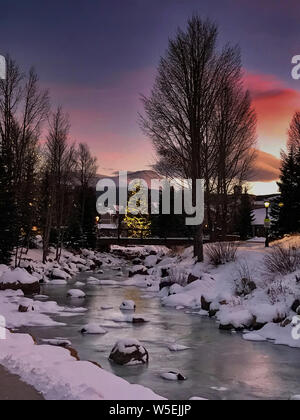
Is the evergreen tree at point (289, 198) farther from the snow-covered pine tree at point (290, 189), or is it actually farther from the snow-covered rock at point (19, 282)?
the snow-covered rock at point (19, 282)

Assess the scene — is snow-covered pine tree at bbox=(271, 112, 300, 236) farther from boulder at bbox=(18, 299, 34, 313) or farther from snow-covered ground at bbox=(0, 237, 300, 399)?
boulder at bbox=(18, 299, 34, 313)

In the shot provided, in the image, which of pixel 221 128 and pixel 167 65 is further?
pixel 221 128

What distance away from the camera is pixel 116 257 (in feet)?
175

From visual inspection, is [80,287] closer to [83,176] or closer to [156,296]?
[156,296]

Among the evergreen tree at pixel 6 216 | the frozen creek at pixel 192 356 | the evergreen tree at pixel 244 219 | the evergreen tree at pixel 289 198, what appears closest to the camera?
the frozen creek at pixel 192 356

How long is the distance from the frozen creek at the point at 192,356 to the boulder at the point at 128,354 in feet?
0.57

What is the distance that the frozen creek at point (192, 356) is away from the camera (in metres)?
9.06

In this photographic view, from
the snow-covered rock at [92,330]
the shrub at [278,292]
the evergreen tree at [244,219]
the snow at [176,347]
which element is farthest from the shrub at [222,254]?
the evergreen tree at [244,219]

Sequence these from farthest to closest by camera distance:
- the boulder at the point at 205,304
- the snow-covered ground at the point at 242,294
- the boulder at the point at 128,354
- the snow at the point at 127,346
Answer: the boulder at the point at 205,304 → the snow-covered ground at the point at 242,294 → the snow at the point at 127,346 → the boulder at the point at 128,354

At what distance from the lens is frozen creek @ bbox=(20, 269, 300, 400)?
357 inches

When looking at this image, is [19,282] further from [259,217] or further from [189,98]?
[259,217]

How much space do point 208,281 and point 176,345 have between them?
30.5ft

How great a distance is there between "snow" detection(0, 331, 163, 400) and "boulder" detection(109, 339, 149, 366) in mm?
1276
